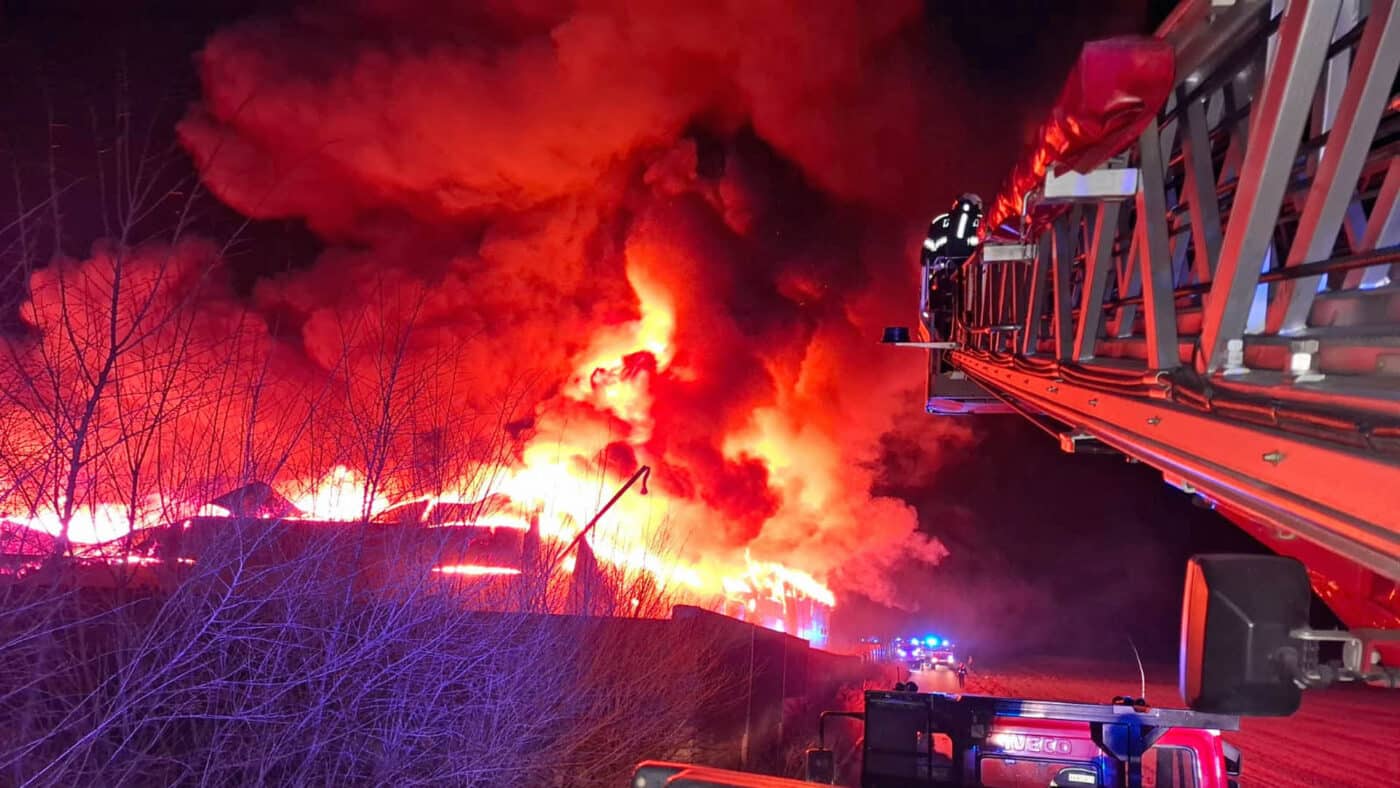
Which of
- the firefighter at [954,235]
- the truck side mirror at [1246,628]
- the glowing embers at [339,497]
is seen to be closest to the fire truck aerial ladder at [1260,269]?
the truck side mirror at [1246,628]

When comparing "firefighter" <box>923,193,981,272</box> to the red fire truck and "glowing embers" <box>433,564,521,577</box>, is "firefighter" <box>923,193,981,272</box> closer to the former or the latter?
the red fire truck

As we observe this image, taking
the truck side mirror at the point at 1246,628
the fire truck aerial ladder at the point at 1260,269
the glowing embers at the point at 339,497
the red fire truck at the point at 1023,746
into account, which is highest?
the fire truck aerial ladder at the point at 1260,269

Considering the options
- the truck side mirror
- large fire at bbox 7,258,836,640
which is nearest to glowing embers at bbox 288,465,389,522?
large fire at bbox 7,258,836,640

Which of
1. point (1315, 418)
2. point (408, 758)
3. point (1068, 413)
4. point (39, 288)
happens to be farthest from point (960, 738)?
point (39, 288)

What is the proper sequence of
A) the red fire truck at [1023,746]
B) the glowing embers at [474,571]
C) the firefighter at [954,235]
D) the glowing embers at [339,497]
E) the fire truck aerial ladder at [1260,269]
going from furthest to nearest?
the firefighter at [954,235] → the glowing embers at [474,571] → the glowing embers at [339,497] → the red fire truck at [1023,746] → the fire truck aerial ladder at [1260,269]

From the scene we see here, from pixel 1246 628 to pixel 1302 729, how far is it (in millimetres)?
16245

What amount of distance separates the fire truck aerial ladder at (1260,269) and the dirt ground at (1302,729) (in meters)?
5.01

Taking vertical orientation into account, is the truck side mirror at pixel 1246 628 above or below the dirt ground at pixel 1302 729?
above

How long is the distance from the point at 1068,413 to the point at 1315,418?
2143 mm

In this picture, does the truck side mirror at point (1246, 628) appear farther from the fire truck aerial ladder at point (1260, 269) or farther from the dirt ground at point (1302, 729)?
the dirt ground at point (1302, 729)

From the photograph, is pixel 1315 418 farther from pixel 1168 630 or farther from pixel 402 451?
pixel 1168 630

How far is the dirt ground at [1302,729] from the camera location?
Answer: 434 inches

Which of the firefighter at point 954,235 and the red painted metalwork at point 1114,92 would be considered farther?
the firefighter at point 954,235

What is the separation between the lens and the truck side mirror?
6.38 feet
